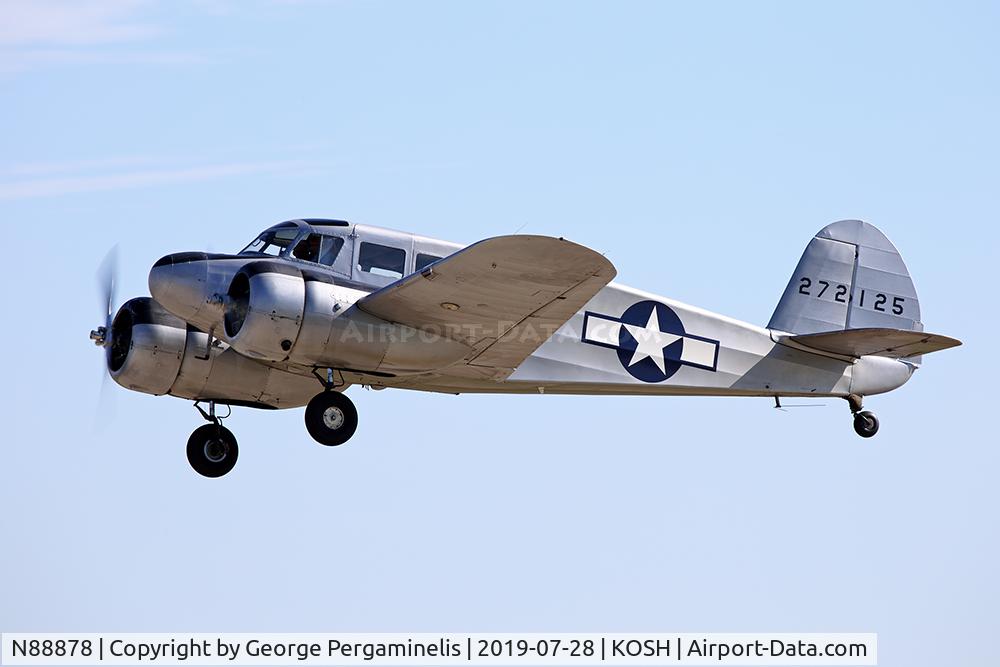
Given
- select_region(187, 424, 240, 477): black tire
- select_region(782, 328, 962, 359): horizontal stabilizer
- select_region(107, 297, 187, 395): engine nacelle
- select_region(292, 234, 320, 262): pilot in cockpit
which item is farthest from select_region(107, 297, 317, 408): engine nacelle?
select_region(782, 328, 962, 359): horizontal stabilizer

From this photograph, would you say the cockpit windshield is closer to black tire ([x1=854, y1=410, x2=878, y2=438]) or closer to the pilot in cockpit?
the pilot in cockpit

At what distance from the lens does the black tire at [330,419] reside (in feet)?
51.0

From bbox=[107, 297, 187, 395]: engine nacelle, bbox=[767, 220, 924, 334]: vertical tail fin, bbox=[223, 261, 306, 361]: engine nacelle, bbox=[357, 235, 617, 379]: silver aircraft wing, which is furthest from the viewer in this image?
bbox=[767, 220, 924, 334]: vertical tail fin

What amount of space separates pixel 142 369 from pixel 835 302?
8.41 meters

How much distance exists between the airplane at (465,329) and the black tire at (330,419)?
15 mm

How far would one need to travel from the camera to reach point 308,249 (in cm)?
1569

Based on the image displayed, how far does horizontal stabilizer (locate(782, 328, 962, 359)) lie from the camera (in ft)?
54.6

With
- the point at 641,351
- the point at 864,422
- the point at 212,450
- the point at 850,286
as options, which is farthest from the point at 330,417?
the point at 850,286

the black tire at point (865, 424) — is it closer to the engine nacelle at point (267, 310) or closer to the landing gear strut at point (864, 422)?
the landing gear strut at point (864, 422)

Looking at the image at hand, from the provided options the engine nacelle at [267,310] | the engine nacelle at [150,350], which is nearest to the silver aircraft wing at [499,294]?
the engine nacelle at [267,310]

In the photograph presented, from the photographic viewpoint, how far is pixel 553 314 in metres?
15.3

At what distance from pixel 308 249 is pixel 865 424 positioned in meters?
7.17

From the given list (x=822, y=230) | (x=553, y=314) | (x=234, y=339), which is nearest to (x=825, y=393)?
(x=822, y=230)

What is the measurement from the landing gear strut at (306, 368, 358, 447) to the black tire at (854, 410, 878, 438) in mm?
6393
